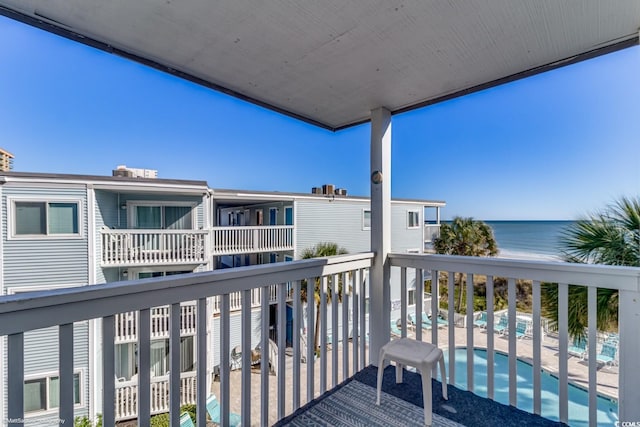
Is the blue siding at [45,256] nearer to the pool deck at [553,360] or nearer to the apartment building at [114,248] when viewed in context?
the apartment building at [114,248]

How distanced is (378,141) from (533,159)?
49.0ft

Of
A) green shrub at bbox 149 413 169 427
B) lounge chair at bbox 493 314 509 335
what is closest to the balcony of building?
green shrub at bbox 149 413 169 427

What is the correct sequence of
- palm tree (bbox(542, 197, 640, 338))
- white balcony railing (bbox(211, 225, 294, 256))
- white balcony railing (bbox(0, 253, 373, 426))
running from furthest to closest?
white balcony railing (bbox(211, 225, 294, 256)) < palm tree (bbox(542, 197, 640, 338)) < white balcony railing (bbox(0, 253, 373, 426))

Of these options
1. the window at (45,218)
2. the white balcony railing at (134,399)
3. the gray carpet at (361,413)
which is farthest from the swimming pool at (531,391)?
the window at (45,218)

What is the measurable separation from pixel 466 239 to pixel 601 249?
1089cm

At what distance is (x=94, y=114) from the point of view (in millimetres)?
Answer: 3861

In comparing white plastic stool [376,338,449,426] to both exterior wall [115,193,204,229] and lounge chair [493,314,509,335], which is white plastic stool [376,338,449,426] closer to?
exterior wall [115,193,204,229]

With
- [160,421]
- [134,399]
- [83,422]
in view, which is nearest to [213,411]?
[160,421]

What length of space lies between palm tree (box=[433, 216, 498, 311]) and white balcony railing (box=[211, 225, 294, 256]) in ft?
24.8

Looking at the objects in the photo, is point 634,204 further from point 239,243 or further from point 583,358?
point 239,243

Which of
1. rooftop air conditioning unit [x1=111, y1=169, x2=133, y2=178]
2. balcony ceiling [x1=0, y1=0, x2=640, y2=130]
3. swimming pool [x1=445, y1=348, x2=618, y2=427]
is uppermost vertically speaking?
balcony ceiling [x1=0, y1=0, x2=640, y2=130]

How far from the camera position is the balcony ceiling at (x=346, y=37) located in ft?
4.24

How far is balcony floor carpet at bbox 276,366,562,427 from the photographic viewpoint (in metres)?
1.66

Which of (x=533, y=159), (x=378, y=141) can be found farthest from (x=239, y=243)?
(x=533, y=159)
